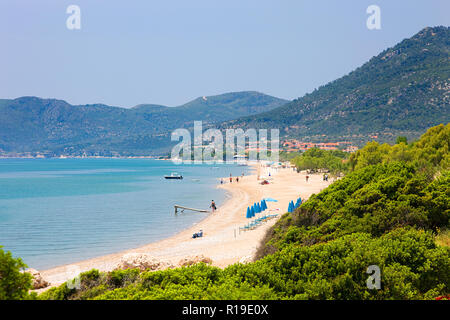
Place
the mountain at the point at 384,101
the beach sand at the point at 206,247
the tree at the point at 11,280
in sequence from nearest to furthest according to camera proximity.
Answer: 1. the tree at the point at 11,280
2. the beach sand at the point at 206,247
3. the mountain at the point at 384,101

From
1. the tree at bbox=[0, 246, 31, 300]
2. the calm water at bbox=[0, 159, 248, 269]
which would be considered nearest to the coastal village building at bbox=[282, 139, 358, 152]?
the calm water at bbox=[0, 159, 248, 269]

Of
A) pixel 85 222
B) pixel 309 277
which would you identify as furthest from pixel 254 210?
pixel 309 277

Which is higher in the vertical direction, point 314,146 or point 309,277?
point 314,146

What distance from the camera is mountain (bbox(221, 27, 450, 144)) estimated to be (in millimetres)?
109562

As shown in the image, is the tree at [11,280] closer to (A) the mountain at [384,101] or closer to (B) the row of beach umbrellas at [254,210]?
(B) the row of beach umbrellas at [254,210]

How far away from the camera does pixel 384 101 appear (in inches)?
5005

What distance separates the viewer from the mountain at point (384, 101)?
110 metres

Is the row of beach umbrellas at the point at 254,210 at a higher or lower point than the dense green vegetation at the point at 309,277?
lower

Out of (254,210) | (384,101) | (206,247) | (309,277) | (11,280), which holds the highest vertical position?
(384,101)

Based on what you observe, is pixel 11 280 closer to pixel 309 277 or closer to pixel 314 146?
pixel 309 277

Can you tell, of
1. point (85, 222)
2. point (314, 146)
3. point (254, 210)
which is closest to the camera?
point (254, 210)

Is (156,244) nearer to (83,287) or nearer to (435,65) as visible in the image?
(83,287)

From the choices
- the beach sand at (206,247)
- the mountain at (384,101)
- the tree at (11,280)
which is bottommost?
the beach sand at (206,247)

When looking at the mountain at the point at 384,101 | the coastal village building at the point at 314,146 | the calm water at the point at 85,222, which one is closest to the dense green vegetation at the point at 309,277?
the calm water at the point at 85,222
